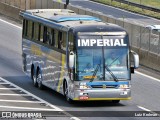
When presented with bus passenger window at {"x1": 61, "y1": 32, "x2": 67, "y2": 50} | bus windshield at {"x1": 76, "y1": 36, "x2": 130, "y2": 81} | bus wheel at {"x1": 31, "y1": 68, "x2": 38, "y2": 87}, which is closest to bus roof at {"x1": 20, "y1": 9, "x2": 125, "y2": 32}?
bus passenger window at {"x1": 61, "y1": 32, "x2": 67, "y2": 50}

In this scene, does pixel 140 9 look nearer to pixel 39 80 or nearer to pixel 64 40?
pixel 39 80

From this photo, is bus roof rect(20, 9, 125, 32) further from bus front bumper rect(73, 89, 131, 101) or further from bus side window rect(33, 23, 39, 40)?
bus front bumper rect(73, 89, 131, 101)

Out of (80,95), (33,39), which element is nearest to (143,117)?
(80,95)

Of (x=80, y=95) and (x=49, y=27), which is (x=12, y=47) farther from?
(x=80, y=95)

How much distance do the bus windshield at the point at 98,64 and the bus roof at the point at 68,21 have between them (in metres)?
0.78

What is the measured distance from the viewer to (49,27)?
32156 mm

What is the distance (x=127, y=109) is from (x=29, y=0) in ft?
96.1

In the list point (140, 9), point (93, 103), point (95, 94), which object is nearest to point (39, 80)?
point (93, 103)

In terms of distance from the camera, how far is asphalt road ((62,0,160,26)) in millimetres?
68062

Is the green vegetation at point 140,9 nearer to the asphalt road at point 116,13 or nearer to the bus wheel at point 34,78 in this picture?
the asphalt road at point 116,13

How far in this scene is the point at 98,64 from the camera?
94.4ft

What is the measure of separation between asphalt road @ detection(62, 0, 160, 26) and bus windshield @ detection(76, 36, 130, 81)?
36459 mm

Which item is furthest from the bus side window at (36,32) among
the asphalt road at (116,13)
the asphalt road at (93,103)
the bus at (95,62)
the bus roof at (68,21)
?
the asphalt road at (116,13)

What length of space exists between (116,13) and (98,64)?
44.5m
